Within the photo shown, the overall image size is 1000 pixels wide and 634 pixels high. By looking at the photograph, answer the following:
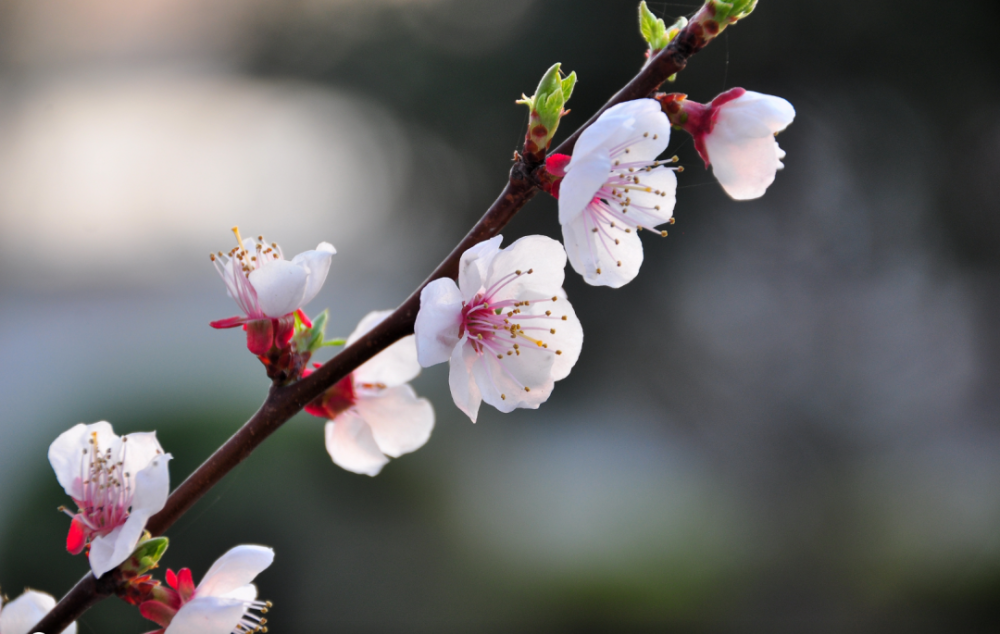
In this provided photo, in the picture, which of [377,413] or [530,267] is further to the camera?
[377,413]

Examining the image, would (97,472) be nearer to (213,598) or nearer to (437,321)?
(213,598)

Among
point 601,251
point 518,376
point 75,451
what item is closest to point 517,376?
point 518,376

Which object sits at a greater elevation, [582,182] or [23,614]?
[582,182]

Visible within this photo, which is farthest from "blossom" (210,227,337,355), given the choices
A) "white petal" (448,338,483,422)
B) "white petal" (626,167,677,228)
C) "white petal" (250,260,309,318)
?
"white petal" (626,167,677,228)

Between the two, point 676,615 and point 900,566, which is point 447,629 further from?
point 900,566

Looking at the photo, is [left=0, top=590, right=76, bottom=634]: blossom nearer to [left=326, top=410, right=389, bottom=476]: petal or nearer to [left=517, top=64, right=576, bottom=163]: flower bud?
[left=326, top=410, right=389, bottom=476]: petal

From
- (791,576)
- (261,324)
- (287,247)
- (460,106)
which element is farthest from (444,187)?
(261,324)
